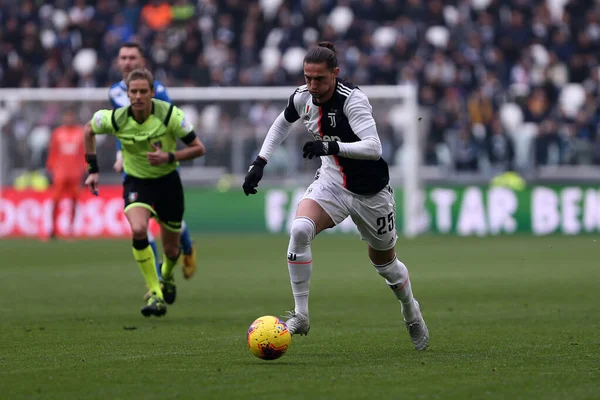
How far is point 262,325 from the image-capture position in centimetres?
733

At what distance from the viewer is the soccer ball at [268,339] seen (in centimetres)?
722

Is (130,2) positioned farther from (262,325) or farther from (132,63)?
(262,325)

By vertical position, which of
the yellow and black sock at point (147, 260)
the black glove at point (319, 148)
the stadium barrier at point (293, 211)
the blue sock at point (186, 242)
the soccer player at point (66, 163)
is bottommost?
the stadium barrier at point (293, 211)

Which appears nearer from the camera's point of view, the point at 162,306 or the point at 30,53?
the point at 162,306

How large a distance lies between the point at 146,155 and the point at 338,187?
2762mm

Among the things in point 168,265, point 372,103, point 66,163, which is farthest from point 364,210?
point 372,103

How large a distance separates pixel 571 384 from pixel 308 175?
18.3 m

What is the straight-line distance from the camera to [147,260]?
10.3 meters

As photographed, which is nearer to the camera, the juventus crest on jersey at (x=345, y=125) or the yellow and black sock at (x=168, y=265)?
the juventus crest on jersey at (x=345, y=125)

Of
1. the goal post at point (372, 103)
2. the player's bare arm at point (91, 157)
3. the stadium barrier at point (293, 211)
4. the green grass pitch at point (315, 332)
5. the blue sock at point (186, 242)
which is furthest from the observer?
the goal post at point (372, 103)

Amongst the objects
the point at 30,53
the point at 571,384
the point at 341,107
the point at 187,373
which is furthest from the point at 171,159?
the point at 30,53

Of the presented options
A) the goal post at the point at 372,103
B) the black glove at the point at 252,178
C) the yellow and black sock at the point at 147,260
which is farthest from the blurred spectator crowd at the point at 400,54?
the black glove at the point at 252,178

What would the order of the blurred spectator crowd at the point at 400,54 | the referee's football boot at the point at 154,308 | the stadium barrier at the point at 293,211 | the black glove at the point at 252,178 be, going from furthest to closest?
the blurred spectator crowd at the point at 400,54
the stadium barrier at the point at 293,211
the referee's football boot at the point at 154,308
the black glove at the point at 252,178

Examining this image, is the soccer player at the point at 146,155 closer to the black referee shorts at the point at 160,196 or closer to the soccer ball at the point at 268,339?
the black referee shorts at the point at 160,196
